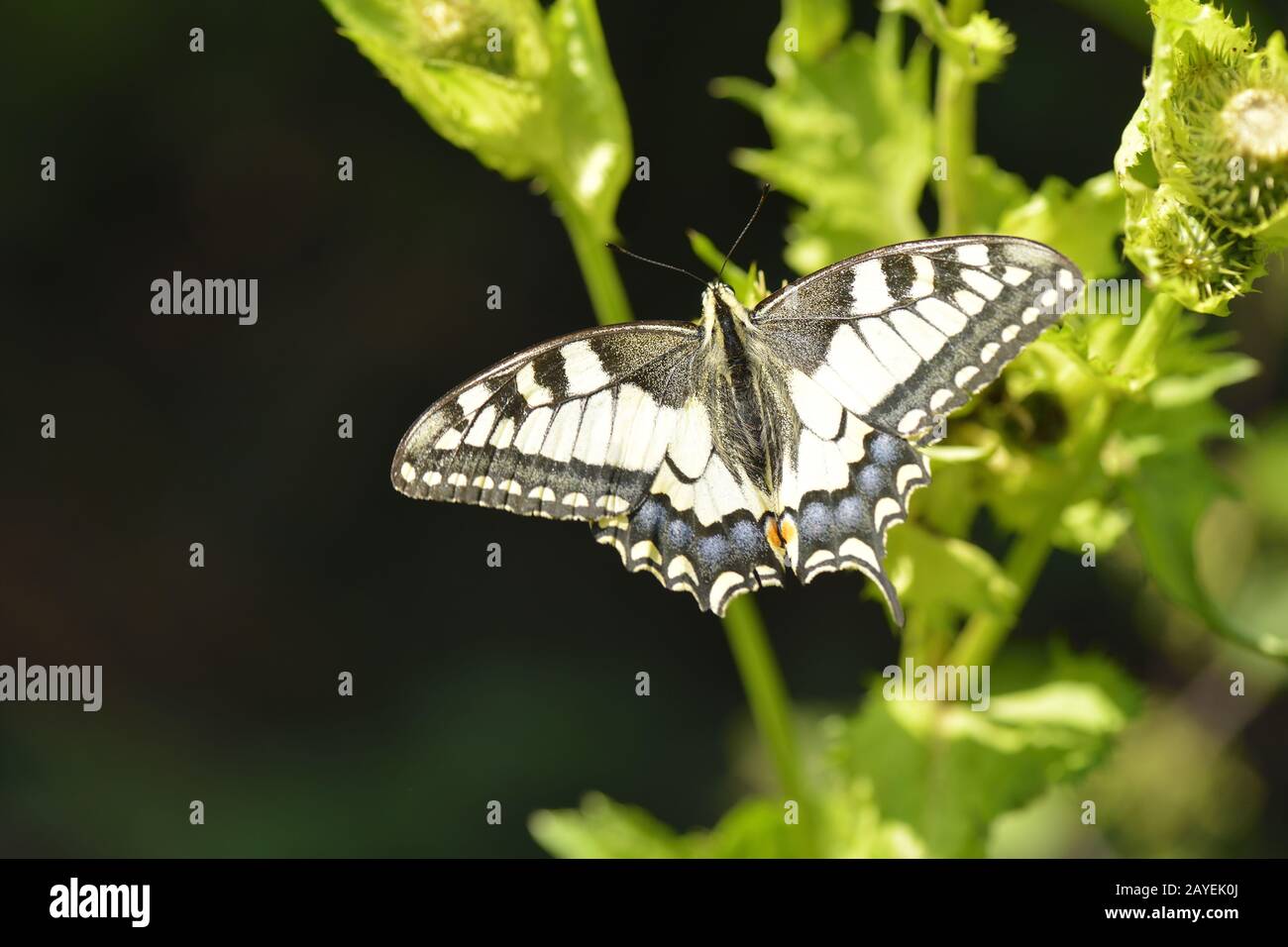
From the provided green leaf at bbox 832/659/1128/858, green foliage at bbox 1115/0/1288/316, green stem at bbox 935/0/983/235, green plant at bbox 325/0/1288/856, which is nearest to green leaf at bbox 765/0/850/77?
green plant at bbox 325/0/1288/856

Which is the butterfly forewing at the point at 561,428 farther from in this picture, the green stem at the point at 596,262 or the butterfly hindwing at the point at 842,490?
the butterfly hindwing at the point at 842,490

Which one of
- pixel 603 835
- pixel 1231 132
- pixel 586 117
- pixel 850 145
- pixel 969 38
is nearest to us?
pixel 1231 132

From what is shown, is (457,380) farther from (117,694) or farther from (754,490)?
(754,490)

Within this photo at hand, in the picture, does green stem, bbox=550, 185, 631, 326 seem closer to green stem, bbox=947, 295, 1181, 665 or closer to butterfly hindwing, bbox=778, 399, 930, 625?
butterfly hindwing, bbox=778, 399, 930, 625

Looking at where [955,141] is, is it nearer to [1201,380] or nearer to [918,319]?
[918,319]

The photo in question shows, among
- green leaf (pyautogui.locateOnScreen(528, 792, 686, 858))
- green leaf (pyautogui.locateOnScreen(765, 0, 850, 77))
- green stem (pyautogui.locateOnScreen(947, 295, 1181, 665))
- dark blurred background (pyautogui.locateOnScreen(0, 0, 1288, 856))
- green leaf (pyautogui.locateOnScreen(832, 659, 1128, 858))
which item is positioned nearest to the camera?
green stem (pyautogui.locateOnScreen(947, 295, 1181, 665))

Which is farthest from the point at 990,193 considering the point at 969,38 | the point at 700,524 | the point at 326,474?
the point at 326,474
